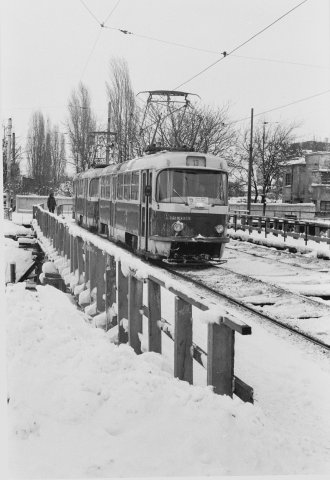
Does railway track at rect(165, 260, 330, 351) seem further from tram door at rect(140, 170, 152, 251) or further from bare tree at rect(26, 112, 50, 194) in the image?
bare tree at rect(26, 112, 50, 194)

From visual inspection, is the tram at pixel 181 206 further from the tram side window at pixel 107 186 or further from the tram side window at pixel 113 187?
the tram side window at pixel 107 186

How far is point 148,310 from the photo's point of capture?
5.53m

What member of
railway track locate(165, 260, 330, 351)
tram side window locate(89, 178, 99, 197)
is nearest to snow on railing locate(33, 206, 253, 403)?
railway track locate(165, 260, 330, 351)

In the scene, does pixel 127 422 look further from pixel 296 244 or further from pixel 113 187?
pixel 296 244

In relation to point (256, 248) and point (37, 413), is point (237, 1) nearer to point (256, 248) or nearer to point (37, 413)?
point (37, 413)

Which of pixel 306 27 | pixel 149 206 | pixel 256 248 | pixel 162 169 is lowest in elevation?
pixel 256 248

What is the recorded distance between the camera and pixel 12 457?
3.39 m

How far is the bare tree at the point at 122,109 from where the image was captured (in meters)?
10.8

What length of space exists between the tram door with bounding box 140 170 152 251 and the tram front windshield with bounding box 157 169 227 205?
1.34 feet

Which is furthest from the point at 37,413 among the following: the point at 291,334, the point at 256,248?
the point at 256,248

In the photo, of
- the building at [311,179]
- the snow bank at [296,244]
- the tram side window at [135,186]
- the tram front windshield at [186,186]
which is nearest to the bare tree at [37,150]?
the tram side window at [135,186]

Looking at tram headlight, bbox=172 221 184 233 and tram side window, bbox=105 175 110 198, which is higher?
tram side window, bbox=105 175 110 198

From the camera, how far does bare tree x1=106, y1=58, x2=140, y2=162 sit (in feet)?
35.3

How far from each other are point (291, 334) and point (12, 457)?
4.80 m
